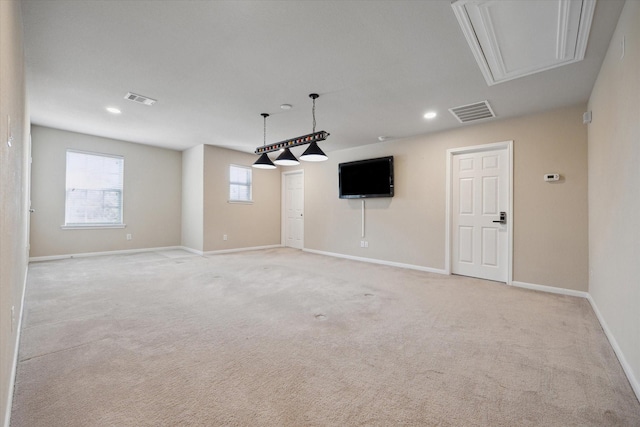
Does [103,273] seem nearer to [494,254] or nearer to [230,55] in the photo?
[230,55]

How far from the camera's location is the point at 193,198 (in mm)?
6648

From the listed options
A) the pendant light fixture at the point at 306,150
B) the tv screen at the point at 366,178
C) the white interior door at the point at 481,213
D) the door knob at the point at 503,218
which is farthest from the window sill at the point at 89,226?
the door knob at the point at 503,218

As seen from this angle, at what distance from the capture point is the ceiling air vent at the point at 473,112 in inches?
146

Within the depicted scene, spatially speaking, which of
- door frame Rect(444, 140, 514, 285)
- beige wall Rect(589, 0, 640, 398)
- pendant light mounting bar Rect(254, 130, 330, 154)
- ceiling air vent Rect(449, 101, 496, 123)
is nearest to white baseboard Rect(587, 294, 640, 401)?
beige wall Rect(589, 0, 640, 398)

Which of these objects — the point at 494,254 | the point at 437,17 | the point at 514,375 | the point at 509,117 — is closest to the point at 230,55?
the point at 437,17

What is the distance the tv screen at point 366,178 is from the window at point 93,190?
15.9 feet

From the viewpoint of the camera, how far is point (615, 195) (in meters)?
2.28

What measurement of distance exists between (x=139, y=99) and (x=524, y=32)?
4247 millimetres

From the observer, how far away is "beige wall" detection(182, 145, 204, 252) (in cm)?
634

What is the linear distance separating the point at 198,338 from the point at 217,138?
14.4ft

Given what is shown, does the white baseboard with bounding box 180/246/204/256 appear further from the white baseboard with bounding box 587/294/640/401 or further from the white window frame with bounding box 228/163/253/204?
the white baseboard with bounding box 587/294/640/401

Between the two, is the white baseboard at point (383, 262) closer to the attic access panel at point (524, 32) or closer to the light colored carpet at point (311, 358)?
the light colored carpet at point (311, 358)

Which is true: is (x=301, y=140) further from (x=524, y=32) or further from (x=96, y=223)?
(x=96, y=223)

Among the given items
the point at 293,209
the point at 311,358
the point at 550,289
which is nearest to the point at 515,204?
the point at 550,289
